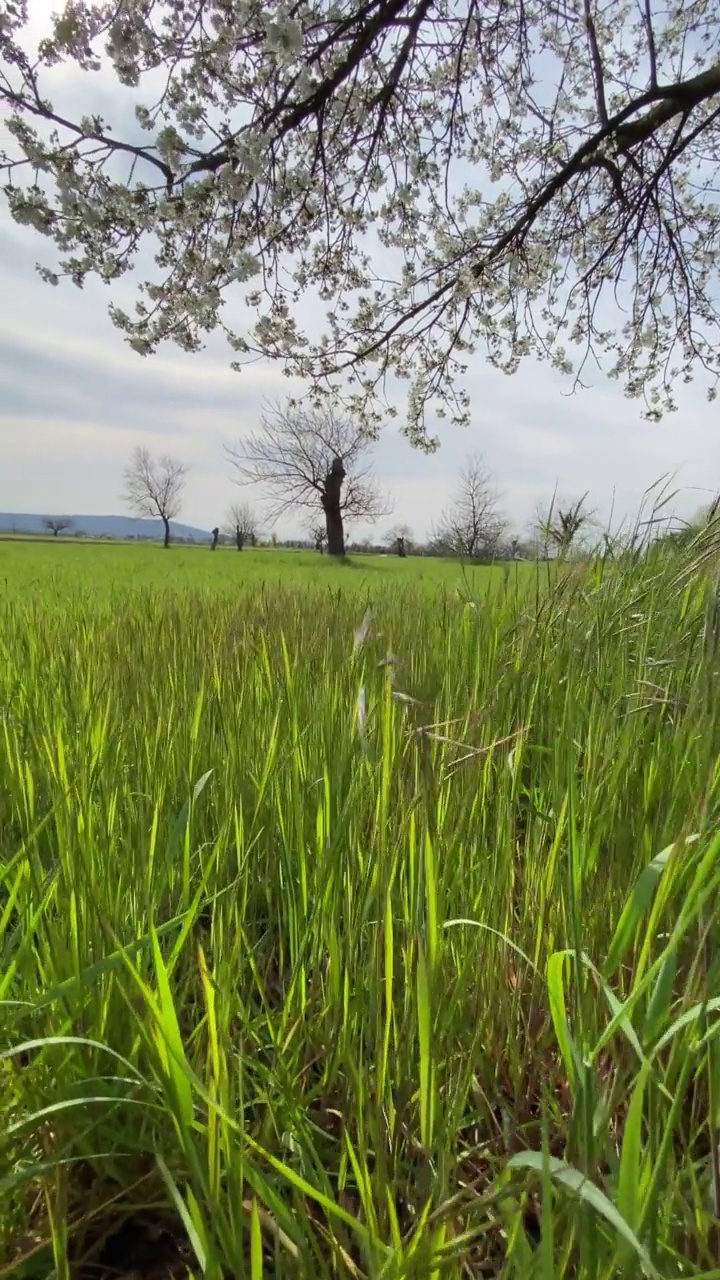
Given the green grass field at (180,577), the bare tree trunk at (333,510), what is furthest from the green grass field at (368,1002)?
the bare tree trunk at (333,510)

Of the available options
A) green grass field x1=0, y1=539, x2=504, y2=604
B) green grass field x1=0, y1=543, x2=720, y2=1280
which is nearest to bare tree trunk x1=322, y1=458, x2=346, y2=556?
green grass field x1=0, y1=539, x2=504, y2=604

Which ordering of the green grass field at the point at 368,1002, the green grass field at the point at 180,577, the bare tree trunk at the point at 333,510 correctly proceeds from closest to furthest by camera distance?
the green grass field at the point at 368,1002
the green grass field at the point at 180,577
the bare tree trunk at the point at 333,510

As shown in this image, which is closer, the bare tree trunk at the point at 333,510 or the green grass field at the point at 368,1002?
the green grass field at the point at 368,1002

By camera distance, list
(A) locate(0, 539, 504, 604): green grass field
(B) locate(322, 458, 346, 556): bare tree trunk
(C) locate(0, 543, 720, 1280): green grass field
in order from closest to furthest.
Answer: (C) locate(0, 543, 720, 1280): green grass field, (A) locate(0, 539, 504, 604): green grass field, (B) locate(322, 458, 346, 556): bare tree trunk

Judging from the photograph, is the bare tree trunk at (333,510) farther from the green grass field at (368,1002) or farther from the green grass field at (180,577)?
the green grass field at (368,1002)

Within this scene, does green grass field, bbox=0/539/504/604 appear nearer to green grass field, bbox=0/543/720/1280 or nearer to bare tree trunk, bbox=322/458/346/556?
green grass field, bbox=0/543/720/1280

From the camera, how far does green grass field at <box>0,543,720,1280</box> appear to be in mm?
506

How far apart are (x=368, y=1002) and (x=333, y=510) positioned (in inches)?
1289

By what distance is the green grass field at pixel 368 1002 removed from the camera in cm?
51

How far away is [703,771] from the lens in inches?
31.2

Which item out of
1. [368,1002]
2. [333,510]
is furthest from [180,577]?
[333,510]

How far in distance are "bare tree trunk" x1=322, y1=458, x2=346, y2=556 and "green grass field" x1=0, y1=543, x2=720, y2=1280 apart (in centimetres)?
3151

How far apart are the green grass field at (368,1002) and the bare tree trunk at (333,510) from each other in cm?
3151

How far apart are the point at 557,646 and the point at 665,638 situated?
22 centimetres
